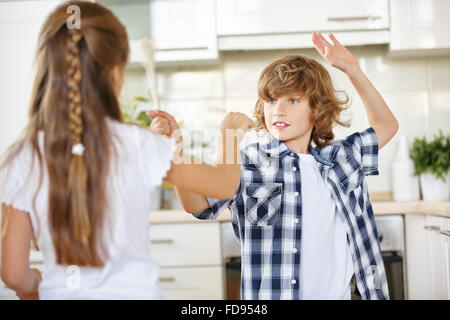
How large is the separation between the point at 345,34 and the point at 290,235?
121cm

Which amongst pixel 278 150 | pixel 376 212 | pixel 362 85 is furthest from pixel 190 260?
pixel 362 85

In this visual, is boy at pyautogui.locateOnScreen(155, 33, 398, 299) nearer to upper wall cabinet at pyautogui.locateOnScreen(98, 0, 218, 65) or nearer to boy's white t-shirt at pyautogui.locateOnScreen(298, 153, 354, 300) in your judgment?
boy's white t-shirt at pyautogui.locateOnScreen(298, 153, 354, 300)

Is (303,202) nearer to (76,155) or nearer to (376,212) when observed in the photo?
(76,155)

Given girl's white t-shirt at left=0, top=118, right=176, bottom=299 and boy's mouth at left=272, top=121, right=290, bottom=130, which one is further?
boy's mouth at left=272, top=121, right=290, bottom=130

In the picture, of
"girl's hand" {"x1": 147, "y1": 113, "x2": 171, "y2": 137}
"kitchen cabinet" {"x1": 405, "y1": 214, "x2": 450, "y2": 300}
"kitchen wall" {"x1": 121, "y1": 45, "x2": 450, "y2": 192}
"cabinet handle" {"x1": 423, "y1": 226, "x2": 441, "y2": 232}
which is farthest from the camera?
"kitchen wall" {"x1": 121, "y1": 45, "x2": 450, "y2": 192}

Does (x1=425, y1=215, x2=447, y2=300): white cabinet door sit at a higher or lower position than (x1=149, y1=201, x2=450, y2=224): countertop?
lower

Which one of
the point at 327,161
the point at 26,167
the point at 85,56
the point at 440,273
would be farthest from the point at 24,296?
the point at 440,273

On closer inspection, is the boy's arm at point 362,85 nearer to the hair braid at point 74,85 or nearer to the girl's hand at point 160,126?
the girl's hand at point 160,126

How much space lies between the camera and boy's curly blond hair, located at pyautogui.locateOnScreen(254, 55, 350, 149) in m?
1.07

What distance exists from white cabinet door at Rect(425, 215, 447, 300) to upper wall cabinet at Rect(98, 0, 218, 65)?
973 millimetres

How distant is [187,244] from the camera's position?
71.8 inches

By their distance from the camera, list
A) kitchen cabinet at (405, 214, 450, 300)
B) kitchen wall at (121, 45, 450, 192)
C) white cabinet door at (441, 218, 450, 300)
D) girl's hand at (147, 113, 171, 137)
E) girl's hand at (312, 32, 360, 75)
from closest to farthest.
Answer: girl's hand at (147, 113, 171, 137) < girl's hand at (312, 32, 360, 75) < white cabinet door at (441, 218, 450, 300) < kitchen cabinet at (405, 214, 450, 300) < kitchen wall at (121, 45, 450, 192)

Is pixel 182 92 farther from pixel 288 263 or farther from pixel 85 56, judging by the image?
pixel 85 56

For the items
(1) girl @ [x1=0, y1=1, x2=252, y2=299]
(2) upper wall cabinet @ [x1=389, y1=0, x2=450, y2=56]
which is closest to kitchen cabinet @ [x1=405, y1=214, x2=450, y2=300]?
(2) upper wall cabinet @ [x1=389, y1=0, x2=450, y2=56]
